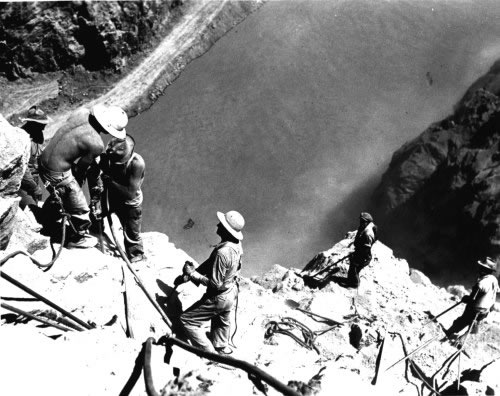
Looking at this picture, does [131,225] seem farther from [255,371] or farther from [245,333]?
[255,371]

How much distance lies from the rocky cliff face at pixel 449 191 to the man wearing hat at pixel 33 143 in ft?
39.3

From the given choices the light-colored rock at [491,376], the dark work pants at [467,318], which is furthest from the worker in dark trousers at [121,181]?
the dark work pants at [467,318]

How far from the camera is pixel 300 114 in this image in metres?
18.0

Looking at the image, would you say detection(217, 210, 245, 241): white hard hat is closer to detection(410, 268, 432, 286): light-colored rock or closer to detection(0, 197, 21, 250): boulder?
detection(0, 197, 21, 250): boulder

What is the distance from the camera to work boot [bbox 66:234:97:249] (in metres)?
7.02

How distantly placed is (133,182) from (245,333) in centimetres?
264

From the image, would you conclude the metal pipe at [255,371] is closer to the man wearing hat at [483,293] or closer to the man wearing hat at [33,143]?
the man wearing hat at [33,143]

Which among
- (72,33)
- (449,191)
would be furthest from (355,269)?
(72,33)

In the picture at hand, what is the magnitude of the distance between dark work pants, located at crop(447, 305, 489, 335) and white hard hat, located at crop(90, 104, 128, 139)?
21.5ft

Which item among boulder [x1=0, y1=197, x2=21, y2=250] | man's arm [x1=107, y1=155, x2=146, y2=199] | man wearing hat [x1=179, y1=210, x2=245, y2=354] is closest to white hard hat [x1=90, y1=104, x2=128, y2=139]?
man's arm [x1=107, y1=155, x2=146, y2=199]

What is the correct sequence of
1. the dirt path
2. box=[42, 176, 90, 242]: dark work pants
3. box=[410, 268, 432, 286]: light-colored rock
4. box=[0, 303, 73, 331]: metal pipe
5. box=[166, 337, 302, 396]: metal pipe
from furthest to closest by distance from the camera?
1. the dirt path
2. box=[410, 268, 432, 286]: light-colored rock
3. box=[42, 176, 90, 242]: dark work pants
4. box=[0, 303, 73, 331]: metal pipe
5. box=[166, 337, 302, 396]: metal pipe

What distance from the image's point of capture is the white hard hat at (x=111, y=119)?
239 inches

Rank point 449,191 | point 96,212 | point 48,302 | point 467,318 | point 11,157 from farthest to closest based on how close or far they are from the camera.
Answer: point 449,191
point 467,318
point 96,212
point 11,157
point 48,302

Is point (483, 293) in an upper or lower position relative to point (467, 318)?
upper
